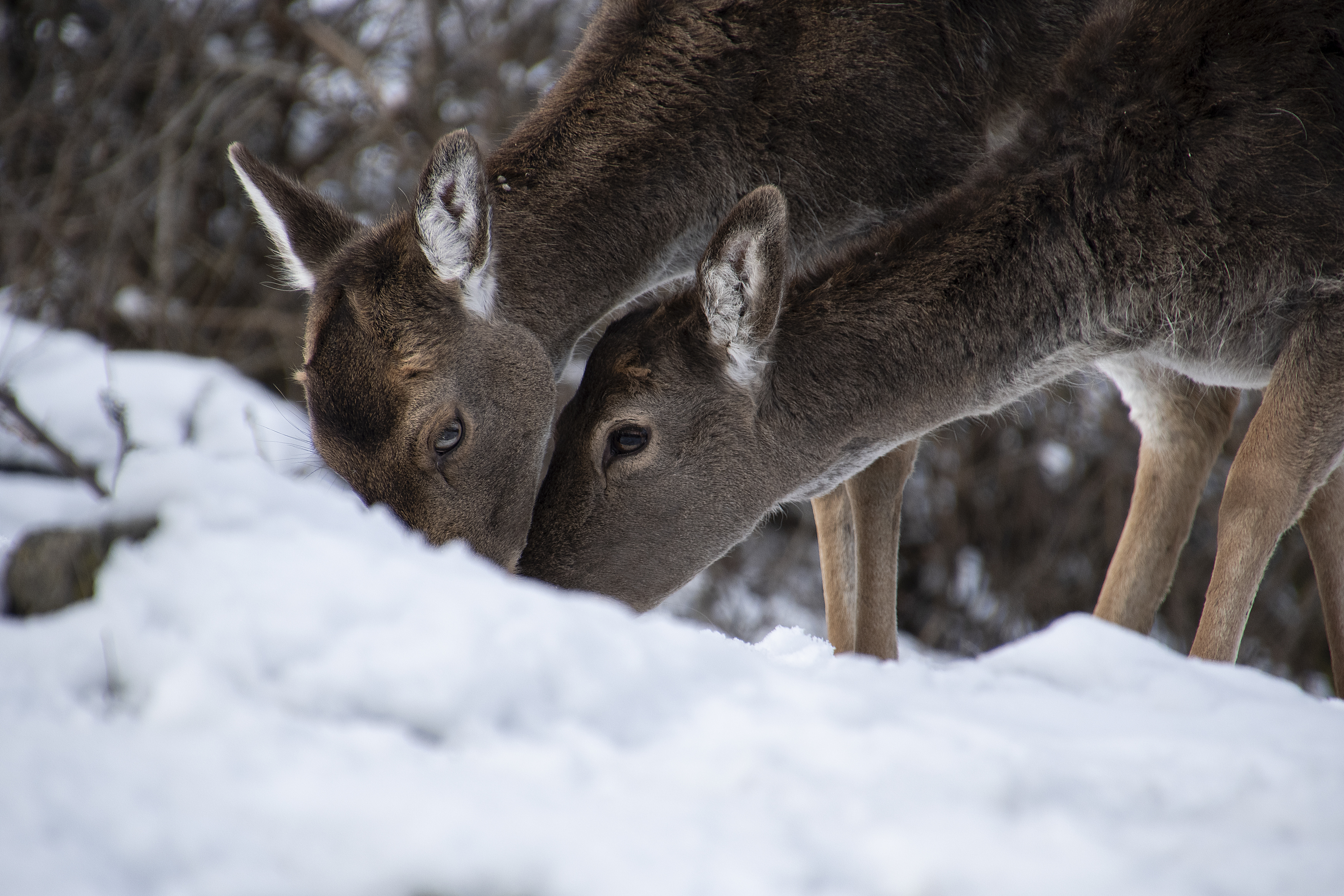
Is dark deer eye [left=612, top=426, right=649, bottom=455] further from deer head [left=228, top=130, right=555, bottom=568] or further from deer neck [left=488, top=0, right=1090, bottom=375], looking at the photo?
deer neck [left=488, top=0, right=1090, bottom=375]

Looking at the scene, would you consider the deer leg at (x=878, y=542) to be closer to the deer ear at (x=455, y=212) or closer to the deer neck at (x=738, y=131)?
the deer neck at (x=738, y=131)

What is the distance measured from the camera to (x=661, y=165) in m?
4.47

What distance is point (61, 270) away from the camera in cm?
860


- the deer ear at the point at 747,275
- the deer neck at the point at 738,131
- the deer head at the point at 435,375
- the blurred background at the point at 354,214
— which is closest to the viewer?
the deer ear at the point at 747,275

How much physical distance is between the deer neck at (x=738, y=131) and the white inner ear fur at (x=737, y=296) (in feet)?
2.40

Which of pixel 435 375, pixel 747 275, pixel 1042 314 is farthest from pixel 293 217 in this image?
pixel 1042 314

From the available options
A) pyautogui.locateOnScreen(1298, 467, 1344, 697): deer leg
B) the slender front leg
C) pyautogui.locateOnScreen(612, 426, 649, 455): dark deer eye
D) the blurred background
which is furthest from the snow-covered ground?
the blurred background

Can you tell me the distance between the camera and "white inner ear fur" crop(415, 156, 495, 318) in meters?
3.99

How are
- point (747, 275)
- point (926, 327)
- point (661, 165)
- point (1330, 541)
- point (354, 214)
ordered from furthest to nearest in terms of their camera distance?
point (354, 214), point (1330, 541), point (661, 165), point (926, 327), point (747, 275)

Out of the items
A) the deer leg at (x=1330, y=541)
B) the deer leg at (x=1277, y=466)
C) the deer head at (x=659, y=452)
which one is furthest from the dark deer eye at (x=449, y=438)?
the deer leg at (x=1330, y=541)

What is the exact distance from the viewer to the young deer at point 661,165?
4125mm

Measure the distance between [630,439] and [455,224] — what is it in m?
0.97

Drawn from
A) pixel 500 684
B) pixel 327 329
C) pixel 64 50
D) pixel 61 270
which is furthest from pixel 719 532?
pixel 64 50

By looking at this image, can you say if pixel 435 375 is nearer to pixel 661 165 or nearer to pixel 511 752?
pixel 661 165
